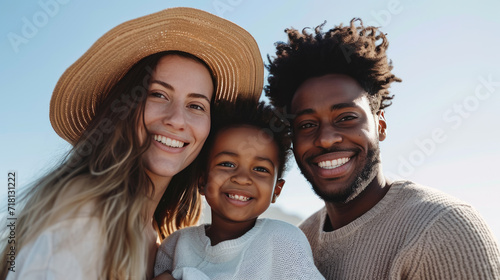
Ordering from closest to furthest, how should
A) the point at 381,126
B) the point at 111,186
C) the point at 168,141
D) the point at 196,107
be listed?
the point at 111,186 < the point at 168,141 < the point at 196,107 < the point at 381,126

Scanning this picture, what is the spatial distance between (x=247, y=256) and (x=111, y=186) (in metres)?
0.88

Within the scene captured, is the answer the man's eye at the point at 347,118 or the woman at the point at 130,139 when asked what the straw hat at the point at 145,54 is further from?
the man's eye at the point at 347,118

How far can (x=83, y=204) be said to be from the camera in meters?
1.95

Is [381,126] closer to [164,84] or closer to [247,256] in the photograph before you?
[247,256]

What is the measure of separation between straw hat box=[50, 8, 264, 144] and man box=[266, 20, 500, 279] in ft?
1.61

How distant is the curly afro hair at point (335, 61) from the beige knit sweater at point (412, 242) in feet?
2.83

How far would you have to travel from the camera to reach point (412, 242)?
2336 millimetres

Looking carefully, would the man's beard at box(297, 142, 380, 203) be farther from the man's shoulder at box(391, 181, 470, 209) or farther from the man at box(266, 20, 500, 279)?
the man's shoulder at box(391, 181, 470, 209)

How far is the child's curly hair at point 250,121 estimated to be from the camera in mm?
3102

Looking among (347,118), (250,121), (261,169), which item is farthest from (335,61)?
(261,169)

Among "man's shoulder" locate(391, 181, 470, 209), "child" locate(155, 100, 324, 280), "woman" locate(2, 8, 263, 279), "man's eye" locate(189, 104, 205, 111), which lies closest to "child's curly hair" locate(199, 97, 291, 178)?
"child" locate(155, 100, 324, 280)

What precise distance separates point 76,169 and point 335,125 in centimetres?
170

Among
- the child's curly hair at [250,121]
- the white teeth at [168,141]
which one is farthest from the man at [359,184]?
the white teeth at [168,141]

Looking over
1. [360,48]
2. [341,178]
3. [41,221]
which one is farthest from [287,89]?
[41,221]
